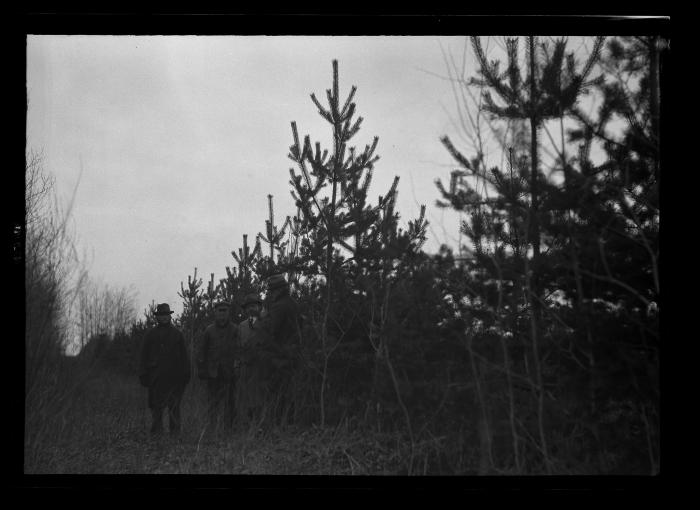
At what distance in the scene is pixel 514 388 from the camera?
4066 millimetres

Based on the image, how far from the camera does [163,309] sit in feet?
16.2

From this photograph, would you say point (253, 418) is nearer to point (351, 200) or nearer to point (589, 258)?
point (351, 200)

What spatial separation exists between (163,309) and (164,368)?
0.43 metres

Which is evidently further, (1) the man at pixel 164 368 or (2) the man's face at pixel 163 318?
(2) the man's face at pixel 163 318

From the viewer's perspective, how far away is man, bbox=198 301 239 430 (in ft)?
17.0

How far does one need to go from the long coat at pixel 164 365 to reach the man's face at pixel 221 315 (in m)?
0.30

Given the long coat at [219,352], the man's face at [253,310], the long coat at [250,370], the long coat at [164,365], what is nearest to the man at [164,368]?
the long coat at [164,365]

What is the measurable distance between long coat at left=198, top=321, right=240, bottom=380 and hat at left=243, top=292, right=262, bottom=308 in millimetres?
249

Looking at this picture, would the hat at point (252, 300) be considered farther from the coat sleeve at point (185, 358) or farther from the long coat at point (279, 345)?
the coat sleeve at point (185, 358)

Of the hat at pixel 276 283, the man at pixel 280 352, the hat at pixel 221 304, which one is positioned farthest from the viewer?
the hat at pixel 276 283

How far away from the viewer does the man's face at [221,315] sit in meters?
5.25

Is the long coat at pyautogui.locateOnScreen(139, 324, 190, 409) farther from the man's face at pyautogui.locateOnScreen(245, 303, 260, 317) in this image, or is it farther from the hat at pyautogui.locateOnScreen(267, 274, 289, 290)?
the hat at pyautogui.locateOnScreen(267, 274, 289, 290)
